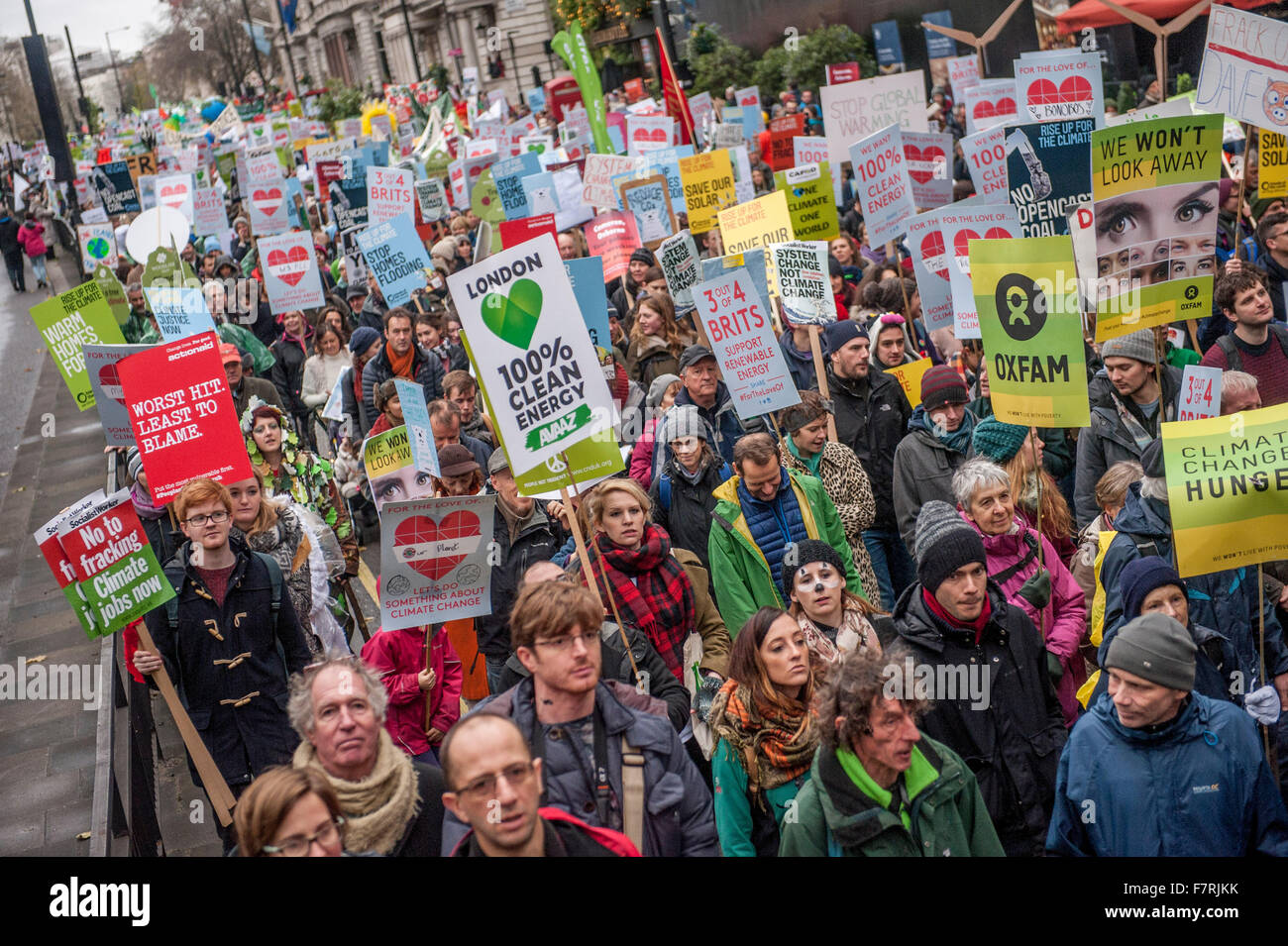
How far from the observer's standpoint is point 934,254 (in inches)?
377

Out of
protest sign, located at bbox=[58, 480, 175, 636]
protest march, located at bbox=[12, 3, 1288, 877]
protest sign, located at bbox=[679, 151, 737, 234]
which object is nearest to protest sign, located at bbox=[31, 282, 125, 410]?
protest march, located at bbox=[12, 3, 1288, 877]

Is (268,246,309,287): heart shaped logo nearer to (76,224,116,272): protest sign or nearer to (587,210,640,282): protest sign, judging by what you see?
(587,210,640,282): protest sign

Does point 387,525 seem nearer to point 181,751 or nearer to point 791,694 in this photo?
point 791,694

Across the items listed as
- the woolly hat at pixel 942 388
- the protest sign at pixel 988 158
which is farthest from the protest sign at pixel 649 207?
the woolly hat at pixel 942 388

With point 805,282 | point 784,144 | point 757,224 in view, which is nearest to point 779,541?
point 805,282

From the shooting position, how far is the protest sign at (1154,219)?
21.8 ft

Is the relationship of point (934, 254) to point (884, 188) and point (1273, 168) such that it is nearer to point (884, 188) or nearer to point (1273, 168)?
point (884, 188)

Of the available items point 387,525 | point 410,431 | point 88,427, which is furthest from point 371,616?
point 88,427

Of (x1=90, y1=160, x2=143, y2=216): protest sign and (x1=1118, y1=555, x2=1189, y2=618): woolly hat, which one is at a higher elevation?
(x1=90, y1=160, x2=143, y2=216): protest sign

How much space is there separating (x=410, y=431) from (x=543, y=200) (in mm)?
8949

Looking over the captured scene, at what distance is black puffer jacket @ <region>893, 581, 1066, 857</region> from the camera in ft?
14.8

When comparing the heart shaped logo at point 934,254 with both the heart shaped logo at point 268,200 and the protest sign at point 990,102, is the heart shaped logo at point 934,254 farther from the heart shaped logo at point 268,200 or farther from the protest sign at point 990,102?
the heart shaped logo at point 268,200

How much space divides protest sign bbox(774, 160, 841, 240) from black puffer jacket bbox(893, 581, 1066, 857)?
732 cm

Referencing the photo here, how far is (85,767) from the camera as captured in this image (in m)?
7.64
